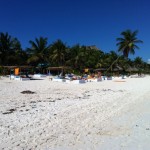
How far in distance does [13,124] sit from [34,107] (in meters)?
2.84

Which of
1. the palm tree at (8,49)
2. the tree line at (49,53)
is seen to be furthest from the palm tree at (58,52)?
the palm tree at (8,49)

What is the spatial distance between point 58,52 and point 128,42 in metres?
14.5

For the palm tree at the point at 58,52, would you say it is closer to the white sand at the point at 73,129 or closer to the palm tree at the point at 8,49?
the palm tree at the point at 8,49

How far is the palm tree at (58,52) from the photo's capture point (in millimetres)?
47656

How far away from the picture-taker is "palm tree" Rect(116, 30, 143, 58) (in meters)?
49.3

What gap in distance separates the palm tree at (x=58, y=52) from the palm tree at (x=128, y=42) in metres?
11.8

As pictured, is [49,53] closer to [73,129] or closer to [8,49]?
[8,49]

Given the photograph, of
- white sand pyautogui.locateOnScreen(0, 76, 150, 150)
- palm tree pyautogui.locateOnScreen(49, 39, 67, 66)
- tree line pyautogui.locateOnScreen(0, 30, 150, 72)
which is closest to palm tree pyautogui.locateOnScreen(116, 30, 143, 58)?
tree line pyautogui.locateOnScreen(0, 30, 150, 72)

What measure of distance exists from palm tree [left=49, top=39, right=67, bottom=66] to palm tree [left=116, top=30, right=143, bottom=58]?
11.8 m

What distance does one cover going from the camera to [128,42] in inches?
1977

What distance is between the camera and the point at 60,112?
864 cm

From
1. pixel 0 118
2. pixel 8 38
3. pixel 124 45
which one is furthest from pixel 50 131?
pixel 124 45

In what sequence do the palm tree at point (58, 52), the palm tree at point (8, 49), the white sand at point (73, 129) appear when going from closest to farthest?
1. the white sand at point (73, 129)
2. the palm tree at point (8, 49)
3. the palm tree at point (58, 52)

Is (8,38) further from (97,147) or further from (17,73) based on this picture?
(97,147)
